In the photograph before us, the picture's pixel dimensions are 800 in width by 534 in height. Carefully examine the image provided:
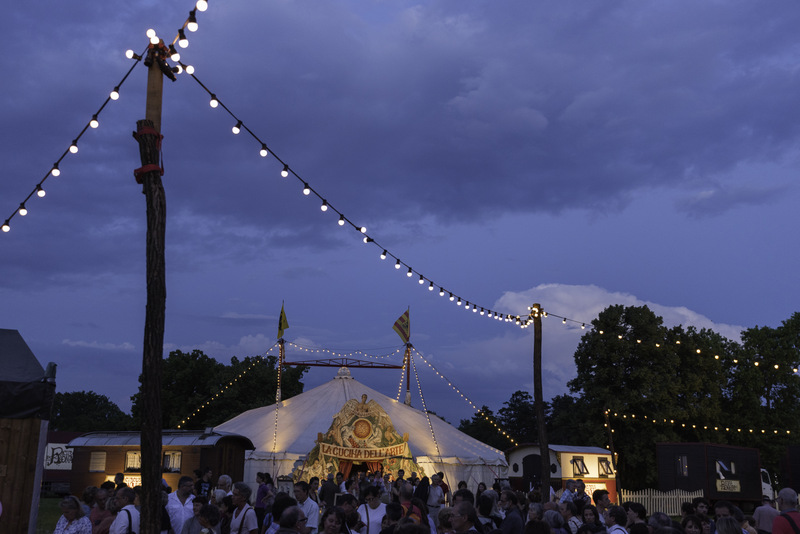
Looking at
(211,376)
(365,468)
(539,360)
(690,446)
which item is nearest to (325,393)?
(365,468)

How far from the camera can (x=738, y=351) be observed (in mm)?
38188

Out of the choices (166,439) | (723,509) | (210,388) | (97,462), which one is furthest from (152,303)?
(210,388)

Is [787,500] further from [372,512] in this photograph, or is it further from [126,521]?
[126,521]

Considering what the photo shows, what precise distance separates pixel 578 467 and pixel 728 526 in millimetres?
23177

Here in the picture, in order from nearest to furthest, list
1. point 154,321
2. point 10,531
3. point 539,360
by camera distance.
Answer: point 154,321 → point 10,531 → point 539,360

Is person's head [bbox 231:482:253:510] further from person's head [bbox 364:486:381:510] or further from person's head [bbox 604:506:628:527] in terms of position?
person's head [bbox 604:506:628:527]

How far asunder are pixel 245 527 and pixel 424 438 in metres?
20.7

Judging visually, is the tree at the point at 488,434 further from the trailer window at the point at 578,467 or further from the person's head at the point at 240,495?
the person's head at the point at 240,495

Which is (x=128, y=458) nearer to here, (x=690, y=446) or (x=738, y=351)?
(x=690, y=446)

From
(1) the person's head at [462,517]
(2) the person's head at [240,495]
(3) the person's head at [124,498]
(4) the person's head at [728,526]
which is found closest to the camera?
(1) the person's head at [462,517]

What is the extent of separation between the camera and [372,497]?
26.5 feet

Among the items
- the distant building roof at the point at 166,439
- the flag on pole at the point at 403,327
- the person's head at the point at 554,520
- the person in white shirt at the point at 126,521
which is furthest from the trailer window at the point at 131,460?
the person's head at the point at 554,520

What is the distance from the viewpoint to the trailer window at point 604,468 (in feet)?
95.1

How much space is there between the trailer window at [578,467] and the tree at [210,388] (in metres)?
22.0
